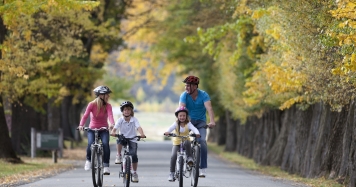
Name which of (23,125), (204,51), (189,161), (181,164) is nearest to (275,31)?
(189,161)

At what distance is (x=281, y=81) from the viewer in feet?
91.0

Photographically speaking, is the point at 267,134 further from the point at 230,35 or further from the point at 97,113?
the point at 97,113

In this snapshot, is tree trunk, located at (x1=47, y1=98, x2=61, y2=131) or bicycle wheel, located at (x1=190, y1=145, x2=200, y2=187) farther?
tree trunk, located at (x1=47, y1=98, x2=61, y2=131)

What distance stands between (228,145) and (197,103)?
134 ft

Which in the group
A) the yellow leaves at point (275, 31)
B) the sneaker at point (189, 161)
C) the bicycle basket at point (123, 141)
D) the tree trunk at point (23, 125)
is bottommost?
the sneaker at point (189, 161)

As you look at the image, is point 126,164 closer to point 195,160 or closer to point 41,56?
point 195,160

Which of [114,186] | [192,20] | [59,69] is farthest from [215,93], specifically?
[114,186]

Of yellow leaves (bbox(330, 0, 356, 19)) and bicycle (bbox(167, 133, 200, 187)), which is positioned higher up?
yellow leaves (bbox(330, 0, 356, 19))

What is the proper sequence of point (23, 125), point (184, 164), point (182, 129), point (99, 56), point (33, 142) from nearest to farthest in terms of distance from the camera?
point (182, 129)
point (184, 164)
point (33, 142)
point (23, 125)
point (99, 56)

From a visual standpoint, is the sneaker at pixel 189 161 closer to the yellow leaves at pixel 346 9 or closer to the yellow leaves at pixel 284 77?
the yellow leaves at pixel 346 9

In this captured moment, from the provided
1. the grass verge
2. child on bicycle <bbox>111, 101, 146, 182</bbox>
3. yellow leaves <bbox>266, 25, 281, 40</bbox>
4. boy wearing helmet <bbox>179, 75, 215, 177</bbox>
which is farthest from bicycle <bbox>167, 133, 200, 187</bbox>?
yellow leaves <bbox>266, 25, 281, 40</bbox>

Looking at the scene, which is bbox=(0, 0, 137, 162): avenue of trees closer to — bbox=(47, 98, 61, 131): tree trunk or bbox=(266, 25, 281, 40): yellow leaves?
bbox=(47, 98, 61, 131): tree trunk

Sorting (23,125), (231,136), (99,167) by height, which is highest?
(231,136)

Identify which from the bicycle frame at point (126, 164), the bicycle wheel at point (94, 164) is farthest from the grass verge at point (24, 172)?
the bicycle frame at point (126, 164)
